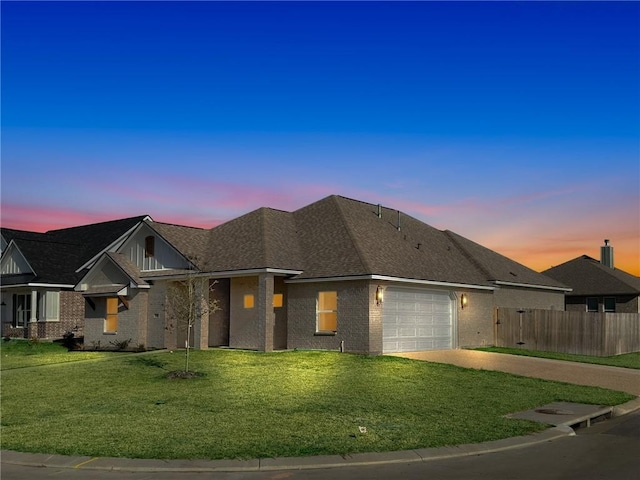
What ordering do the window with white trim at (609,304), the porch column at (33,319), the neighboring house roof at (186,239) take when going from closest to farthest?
1. the neighboring house roof at (186,239)
2. the porch column at (33,319)
3. the window with white trim at (609,304)

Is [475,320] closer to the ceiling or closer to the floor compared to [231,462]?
closer to the ceiling

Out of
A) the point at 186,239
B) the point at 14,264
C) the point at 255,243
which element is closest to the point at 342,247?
the point at 255,243

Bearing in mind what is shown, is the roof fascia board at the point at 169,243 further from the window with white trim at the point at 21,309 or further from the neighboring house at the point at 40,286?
the window with white trim at the point at 21,309

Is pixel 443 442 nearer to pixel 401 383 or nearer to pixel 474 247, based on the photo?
pixel 401 383

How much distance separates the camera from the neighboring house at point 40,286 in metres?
36.9

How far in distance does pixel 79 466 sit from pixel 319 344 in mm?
16642

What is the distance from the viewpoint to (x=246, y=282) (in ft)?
90.3

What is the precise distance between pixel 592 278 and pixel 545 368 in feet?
96.0

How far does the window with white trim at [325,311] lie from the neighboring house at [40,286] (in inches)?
622

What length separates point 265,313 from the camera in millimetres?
25234

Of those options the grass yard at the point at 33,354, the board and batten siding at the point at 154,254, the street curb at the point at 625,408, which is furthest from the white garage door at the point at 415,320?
the grass yard at the point at 33,354

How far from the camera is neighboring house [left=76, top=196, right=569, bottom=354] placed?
25.3 m

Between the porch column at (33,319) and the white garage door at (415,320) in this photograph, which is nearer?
the white garage door at (415,320)

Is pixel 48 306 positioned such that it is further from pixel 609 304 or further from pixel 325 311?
pixel 609 304
